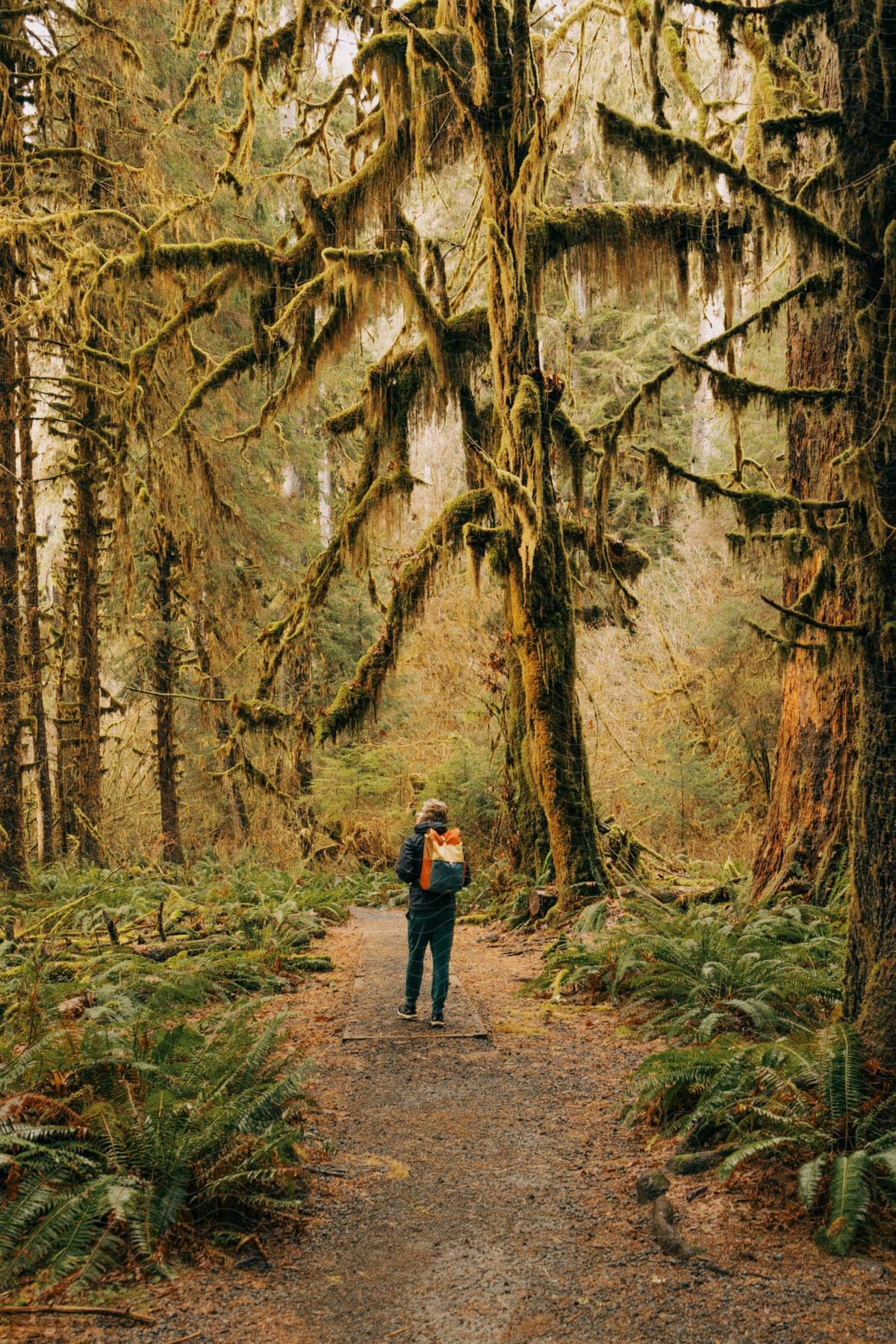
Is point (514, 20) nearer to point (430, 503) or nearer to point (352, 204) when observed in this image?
point (352, 204)

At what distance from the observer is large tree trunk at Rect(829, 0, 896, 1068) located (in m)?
4.18

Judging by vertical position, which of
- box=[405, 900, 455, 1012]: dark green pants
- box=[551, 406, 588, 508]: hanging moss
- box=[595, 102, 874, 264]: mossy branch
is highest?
box=[595, 102, 874, 264]: mossy branch

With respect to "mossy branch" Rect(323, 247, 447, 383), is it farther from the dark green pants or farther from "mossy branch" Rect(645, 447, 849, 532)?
the dark green pants

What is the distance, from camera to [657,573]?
1989 centimetres

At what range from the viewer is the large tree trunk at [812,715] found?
812 centimetres

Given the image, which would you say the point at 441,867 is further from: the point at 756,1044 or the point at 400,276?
the point at 400,276

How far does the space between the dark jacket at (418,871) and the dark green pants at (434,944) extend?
Answer: 5 centimetres

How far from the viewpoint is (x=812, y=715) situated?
8367 millimetres

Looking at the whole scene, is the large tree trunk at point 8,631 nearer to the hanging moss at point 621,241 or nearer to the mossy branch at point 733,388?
the hanging moss at point 621,241

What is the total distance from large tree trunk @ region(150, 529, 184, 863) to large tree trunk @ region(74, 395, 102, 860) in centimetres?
111

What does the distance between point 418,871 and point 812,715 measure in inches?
148

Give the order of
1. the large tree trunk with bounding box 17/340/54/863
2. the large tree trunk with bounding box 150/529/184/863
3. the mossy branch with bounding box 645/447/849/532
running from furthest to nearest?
1. the large tree trunk with bounding box 150/529/184/863
2. the large tree trunk with bounding box 17/340/54/863
3. the mossy branch with bounding box 645/447/849/532

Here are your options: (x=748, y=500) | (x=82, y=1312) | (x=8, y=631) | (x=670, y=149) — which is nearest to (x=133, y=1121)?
(x=82, y=1312)

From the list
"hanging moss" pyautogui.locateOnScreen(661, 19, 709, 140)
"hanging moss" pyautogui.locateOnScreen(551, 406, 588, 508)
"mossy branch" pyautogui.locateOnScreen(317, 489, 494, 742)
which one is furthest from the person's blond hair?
"hanging moss" pyautogui.locateOnScreen(661, 19, 709, 140)
